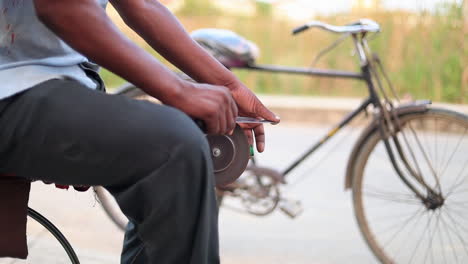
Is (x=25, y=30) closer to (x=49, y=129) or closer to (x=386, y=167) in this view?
(x=49, y=129)

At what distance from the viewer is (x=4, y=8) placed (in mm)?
1765

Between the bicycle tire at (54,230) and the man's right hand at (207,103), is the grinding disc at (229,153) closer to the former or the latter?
the man's right hand at (207,103)

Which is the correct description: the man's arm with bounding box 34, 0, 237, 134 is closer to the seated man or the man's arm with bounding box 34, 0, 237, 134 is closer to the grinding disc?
the seated man

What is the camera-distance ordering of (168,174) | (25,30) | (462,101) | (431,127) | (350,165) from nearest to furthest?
(168,174)
(25,30)
(431,127)
(350,165)
(462,101)

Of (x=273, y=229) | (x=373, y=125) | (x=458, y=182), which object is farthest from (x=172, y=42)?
(x=273, y=229)

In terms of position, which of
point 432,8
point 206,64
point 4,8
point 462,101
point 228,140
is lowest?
point 462,101

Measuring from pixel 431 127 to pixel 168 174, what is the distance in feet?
7.76

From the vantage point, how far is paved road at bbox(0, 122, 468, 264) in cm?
420

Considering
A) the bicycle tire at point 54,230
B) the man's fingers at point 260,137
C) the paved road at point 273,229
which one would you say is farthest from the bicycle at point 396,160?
the bicycle tire at point 54,230

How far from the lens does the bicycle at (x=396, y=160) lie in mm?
3723

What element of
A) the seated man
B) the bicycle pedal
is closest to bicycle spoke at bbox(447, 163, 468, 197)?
the bicycle pedal

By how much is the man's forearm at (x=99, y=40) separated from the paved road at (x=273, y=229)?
200 cm

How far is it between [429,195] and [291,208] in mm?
761

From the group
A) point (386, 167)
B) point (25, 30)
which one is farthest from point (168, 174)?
point (386, 167)
